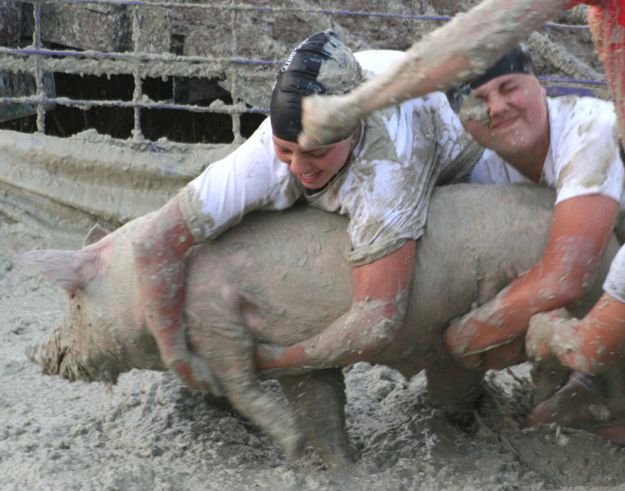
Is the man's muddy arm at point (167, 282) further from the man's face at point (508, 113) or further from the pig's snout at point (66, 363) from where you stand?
the man's face at point (508, 113)

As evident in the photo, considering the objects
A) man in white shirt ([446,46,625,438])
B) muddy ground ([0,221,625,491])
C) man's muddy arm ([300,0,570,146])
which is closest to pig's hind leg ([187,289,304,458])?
muddy ground ([0,221,625,491])

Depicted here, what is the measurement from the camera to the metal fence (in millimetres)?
5418

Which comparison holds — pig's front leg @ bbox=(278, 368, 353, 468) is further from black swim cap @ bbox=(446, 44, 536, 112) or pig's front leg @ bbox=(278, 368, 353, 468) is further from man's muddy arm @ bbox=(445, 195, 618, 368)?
→ black swim cap @ bbox=(446, 44, 536, 112)

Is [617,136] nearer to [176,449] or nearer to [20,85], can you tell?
[176,449]

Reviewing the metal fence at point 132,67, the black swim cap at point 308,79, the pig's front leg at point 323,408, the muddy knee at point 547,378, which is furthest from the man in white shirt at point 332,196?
the metal fence at point 132,67

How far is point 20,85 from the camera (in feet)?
20.9

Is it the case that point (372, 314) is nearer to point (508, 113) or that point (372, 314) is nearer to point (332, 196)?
point (332, 196)

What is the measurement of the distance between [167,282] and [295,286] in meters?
0.38

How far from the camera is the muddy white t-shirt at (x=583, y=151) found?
2.95 m

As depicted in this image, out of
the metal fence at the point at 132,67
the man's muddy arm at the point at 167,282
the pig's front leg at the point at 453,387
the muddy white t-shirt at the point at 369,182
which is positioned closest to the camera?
the muddy white t-shirt at the point at 369,182

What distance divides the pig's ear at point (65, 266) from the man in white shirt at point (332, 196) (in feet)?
0.94

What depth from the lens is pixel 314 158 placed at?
9.88ft

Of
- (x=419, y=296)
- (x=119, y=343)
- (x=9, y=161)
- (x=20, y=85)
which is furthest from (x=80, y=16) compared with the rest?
(x=419, y=296)

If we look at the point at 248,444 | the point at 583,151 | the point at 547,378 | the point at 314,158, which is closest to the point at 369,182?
the point at 314,158
